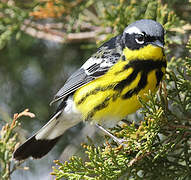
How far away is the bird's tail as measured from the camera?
2.94 metres

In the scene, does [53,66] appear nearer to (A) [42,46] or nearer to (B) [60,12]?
(A) [42,46]

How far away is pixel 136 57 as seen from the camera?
8.34ft

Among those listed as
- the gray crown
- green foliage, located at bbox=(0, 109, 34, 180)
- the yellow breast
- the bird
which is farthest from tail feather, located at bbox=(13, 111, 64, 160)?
the gray crown

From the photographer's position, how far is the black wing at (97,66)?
107 inches

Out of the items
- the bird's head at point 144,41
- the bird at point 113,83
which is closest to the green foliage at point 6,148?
the bird at point 113,83

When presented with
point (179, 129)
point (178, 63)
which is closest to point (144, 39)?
point (178, 63)

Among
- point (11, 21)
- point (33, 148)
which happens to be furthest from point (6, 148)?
point (11, 21)

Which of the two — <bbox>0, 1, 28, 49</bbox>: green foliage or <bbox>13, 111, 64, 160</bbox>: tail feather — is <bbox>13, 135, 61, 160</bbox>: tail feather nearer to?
<bbox>13, 111, 64, 160</bbox>: tail feather

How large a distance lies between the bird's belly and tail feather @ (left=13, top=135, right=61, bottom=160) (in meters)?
0.46

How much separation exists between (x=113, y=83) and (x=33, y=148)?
92 cm

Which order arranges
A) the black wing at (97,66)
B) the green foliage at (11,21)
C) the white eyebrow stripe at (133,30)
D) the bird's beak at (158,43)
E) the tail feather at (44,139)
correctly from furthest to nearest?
the green foliage at (11,21), the tail feather at (44,139), the black wing at (97,66), the white eyebrow stripe at (133,30), the bird's beak at (158,43)

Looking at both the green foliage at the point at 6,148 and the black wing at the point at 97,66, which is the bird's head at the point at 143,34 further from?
the green foliage at the point at 6,148

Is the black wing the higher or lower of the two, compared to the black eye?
lower

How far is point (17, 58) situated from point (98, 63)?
1.31 meters
